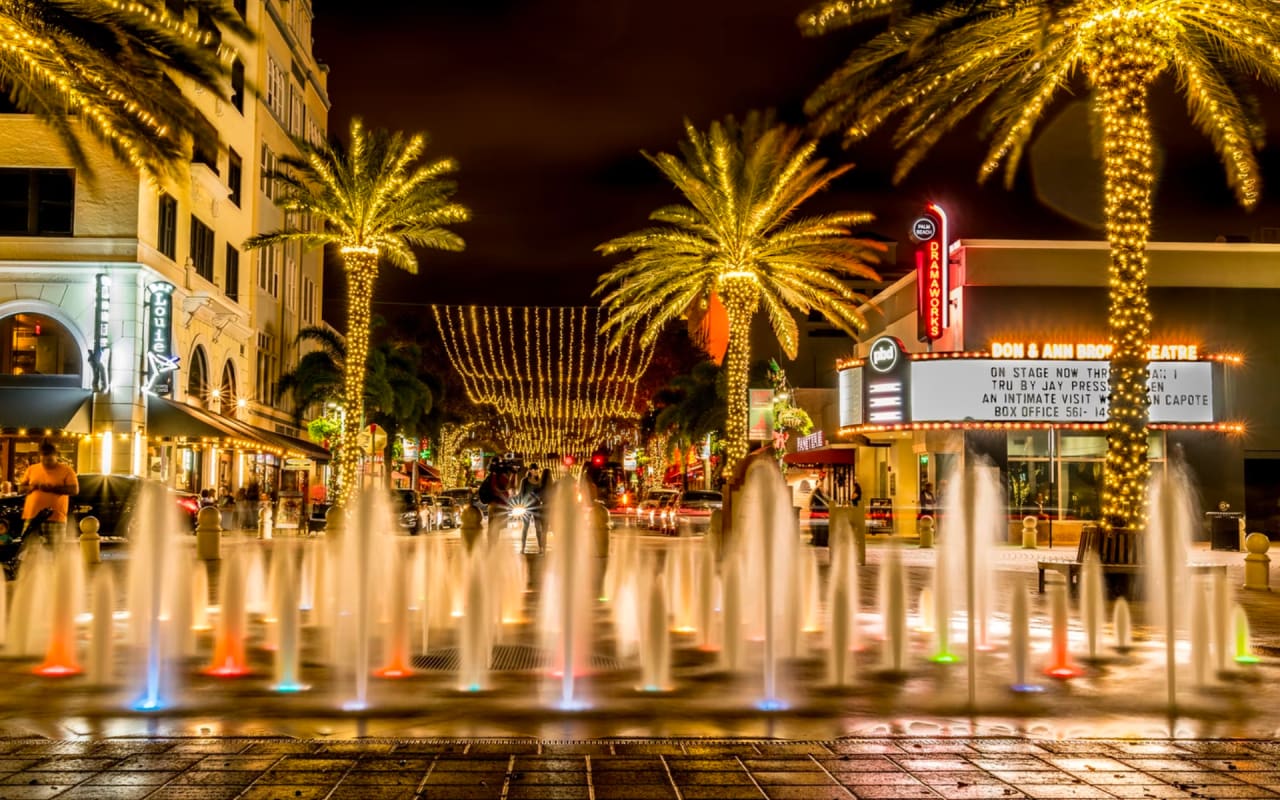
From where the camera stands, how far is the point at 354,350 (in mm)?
38562

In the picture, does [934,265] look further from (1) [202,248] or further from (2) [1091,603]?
(2) [1091,603]

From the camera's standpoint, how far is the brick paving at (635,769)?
20.5 feet

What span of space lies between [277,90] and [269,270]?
806 centimetres

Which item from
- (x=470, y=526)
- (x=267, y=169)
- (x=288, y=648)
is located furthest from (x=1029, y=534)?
(x=267, y=169)

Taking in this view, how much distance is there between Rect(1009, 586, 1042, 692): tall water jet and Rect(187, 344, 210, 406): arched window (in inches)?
1453

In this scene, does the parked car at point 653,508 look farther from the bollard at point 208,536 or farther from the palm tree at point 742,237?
the bollard at point 208,536

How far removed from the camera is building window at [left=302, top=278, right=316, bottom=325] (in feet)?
211

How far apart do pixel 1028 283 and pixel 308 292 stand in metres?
39.5

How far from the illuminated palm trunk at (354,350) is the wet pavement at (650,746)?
2857cm

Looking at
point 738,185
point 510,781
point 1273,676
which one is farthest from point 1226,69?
point 510,781

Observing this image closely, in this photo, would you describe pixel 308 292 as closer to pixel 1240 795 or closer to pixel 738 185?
pixel 738 185

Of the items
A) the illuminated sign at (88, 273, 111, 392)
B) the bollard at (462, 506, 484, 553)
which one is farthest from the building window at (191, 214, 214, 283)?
the bollard at (462, 506, 484, 553)

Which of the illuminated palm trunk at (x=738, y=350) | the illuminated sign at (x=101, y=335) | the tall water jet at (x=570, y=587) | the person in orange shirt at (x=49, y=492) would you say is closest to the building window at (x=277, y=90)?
the illuminated sign at (x=101, y=335)

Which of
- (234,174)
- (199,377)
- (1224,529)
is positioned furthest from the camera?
(234,174)
